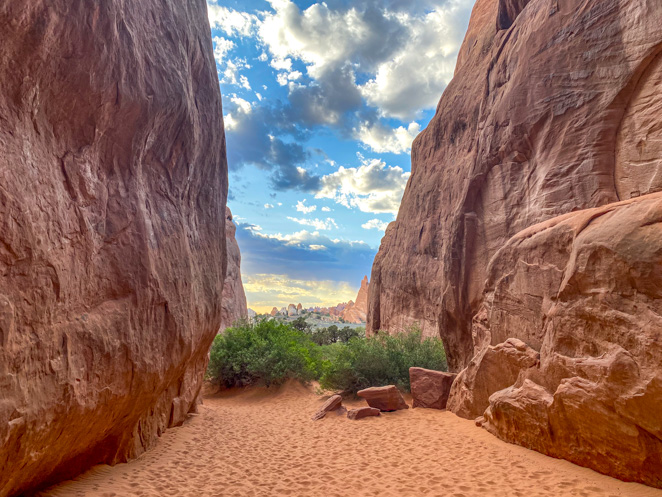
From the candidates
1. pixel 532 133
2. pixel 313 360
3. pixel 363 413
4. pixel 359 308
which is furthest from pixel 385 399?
pixel 359 308

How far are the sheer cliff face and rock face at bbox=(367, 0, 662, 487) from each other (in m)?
0.04

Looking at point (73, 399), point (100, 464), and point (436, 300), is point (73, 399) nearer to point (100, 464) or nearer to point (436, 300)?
point (100, 464)

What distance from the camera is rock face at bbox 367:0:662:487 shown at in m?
5.77

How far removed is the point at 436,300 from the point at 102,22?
17683mm

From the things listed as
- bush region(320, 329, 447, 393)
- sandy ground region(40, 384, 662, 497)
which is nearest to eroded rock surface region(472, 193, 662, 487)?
sandy ground region(40, 384, 662, 497)

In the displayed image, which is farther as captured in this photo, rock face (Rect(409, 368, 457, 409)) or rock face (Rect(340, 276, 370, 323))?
rock face (Rect(340, 276, 370, 323))

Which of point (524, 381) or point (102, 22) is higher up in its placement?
point (102, 22)

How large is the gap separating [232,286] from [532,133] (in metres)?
26.0

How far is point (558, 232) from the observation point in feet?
26.2

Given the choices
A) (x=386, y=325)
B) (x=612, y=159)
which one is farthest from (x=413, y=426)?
(x=386, y=325)

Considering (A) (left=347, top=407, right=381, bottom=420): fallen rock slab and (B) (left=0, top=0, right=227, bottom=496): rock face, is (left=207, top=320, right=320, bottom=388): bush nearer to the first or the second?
(A) (left=347, top=407, right=381, bottom=420): fallen rock slab

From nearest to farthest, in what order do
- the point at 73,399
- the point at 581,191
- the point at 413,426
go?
the point at 73,399 < the point at 413,426 < the point at 581,191

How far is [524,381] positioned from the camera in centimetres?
759

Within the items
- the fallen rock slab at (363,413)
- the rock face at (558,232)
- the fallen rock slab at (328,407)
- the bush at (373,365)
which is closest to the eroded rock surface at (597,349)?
the rock face at (558,232)
